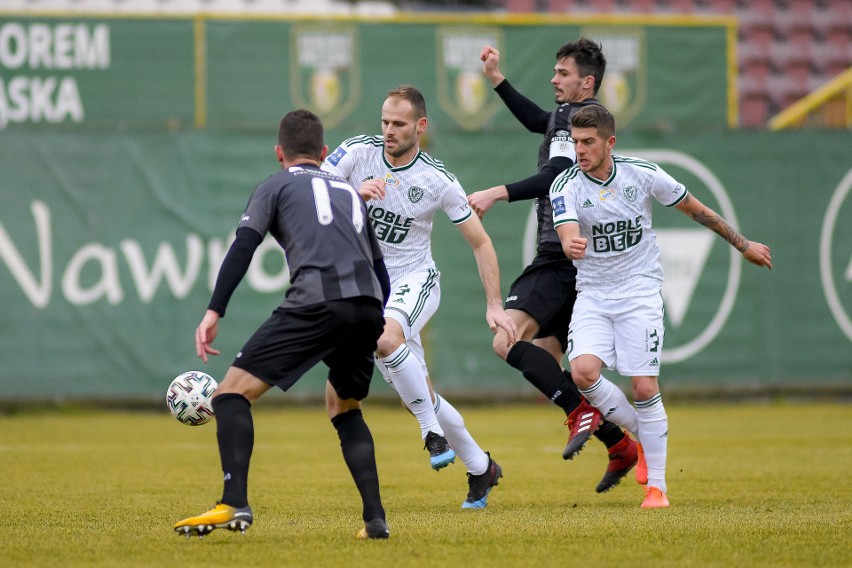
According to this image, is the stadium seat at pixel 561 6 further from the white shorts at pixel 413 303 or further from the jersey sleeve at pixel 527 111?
the white shorts at pixel 413 303

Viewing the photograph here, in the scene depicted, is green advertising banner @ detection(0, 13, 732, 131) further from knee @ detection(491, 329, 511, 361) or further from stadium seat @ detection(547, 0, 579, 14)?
knee @ detection(491, 329, 511, 361)

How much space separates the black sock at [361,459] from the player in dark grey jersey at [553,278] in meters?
1.78

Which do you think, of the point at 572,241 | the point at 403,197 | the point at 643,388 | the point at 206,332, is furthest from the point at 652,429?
the point at 206,332

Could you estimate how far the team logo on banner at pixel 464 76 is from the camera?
14656mm

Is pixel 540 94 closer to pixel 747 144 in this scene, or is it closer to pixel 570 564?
pixel 747 144

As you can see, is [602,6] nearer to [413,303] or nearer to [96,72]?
[96,72]

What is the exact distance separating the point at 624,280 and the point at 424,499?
5.60 ft

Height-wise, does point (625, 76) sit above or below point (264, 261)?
above

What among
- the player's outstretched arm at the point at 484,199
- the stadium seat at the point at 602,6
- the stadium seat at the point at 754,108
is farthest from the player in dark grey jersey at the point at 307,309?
the stadium seat at the point at 754,108

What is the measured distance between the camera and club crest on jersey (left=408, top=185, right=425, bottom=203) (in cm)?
705

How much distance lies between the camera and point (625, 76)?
15070mm

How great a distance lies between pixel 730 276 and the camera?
1366 cm

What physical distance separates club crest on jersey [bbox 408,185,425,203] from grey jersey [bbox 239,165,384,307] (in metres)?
1.57

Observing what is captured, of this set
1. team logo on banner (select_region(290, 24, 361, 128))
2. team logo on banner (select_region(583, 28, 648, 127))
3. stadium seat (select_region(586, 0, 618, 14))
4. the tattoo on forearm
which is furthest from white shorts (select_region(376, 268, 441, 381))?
stadium seat (select_region(586, 0, 618, 14))
